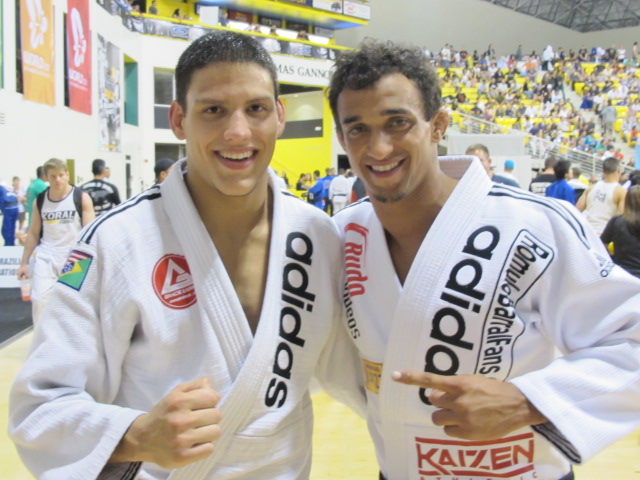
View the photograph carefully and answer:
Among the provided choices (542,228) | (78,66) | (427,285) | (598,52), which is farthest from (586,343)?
(598,52)

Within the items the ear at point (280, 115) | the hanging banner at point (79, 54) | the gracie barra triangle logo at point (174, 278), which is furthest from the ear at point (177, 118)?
the hanging banner at point (79, 54)

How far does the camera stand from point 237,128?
1407 mm

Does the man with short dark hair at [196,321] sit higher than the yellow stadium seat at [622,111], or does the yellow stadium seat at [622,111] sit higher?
the yellow stadium seat at [622,111]

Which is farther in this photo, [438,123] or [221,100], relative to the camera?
[438,123]

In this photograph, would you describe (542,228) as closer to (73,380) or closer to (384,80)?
(384,80)

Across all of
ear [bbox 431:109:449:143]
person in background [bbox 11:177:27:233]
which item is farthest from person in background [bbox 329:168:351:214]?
ear [bbox 431:109:449:143]

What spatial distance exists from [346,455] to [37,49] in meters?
9.38

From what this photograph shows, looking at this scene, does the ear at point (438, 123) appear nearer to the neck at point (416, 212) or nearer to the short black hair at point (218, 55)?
the neck at point (416, 212)

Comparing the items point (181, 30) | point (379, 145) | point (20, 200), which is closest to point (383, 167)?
point (379, 145)

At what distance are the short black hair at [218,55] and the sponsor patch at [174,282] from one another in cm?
41

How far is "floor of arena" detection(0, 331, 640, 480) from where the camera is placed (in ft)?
9.49

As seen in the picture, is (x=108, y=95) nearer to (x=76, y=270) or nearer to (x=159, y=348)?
(x=76, y=270)

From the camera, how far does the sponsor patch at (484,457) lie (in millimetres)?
1421

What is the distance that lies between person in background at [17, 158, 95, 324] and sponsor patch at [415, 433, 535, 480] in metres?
4.00
